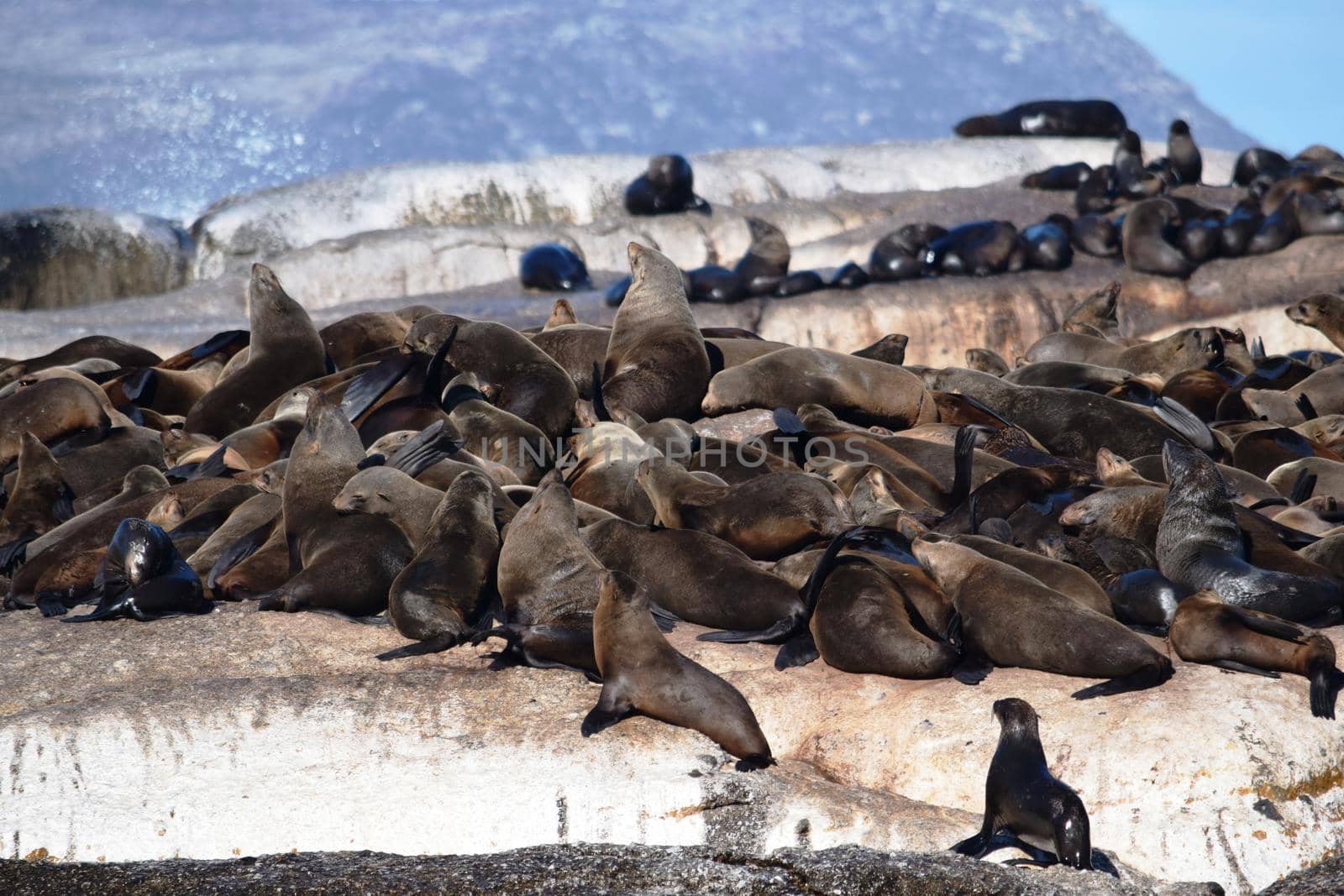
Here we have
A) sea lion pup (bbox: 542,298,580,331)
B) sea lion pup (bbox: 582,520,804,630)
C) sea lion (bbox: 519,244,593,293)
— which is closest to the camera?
sea lion pup (bbox: 582,520,804,630)

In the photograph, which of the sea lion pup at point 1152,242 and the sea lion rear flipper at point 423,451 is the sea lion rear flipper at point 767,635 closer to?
the sea lion rear flipper at point 423,451

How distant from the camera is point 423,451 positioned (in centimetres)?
641

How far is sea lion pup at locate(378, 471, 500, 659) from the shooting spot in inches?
196

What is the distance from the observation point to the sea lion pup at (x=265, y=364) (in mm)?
8070

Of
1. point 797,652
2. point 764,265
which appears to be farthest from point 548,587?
point 764,265

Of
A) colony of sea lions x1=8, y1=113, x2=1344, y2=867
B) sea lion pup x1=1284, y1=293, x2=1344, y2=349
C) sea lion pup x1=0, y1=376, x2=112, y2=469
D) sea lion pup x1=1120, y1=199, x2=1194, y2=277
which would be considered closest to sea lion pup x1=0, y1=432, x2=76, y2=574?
colony of sea lions x1=8, y1=113, x2=1344, y2=867

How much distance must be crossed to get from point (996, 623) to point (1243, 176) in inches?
682

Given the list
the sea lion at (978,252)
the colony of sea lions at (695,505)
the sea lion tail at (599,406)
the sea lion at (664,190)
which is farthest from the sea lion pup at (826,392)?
the sea lion at (664,190)

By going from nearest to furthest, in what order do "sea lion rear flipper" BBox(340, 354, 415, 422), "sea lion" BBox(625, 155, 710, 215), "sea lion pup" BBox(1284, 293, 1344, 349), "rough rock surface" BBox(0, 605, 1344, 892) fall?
"rough rock surface" BBox(0, 605, 1344, 892) → "sea lion rear flipper" BBox(340, 354, 415, 422) → "sea lion pup" BBox(1284, 293, 1344, 349) → "sea lion" BBox(625, 155, 710, 215)

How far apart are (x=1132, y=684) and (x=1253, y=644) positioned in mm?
453

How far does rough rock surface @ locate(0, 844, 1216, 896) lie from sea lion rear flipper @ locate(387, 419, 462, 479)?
272cm

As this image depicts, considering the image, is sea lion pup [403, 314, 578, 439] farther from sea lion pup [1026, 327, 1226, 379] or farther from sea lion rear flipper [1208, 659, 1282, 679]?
sea lion rear flipper [1208, 659, 1282, 679]

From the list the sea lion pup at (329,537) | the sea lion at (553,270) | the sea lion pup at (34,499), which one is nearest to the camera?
the sea lion pup at (329,537)

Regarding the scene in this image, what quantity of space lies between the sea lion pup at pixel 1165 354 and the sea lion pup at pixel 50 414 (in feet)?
20.3
